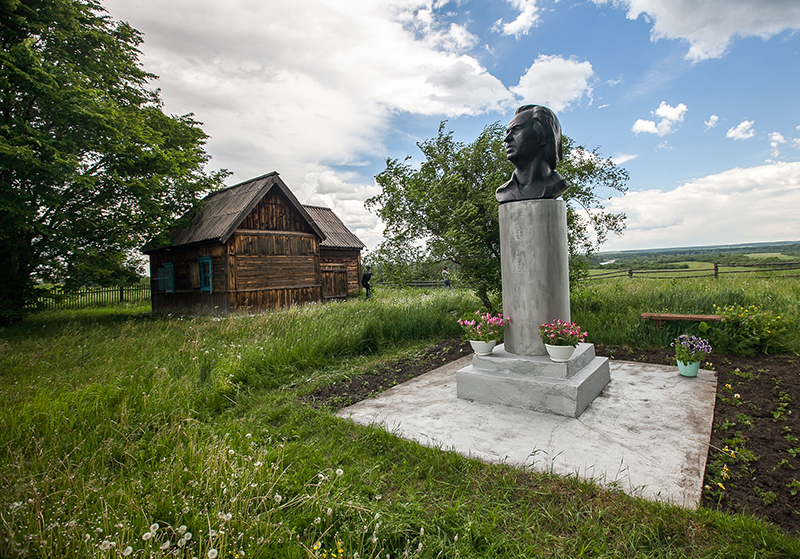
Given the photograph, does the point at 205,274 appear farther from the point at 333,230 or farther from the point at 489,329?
the point at 489,329

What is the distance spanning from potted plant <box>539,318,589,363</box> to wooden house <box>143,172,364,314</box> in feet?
36.0

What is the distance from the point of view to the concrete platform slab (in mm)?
2816

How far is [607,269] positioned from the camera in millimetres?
23234

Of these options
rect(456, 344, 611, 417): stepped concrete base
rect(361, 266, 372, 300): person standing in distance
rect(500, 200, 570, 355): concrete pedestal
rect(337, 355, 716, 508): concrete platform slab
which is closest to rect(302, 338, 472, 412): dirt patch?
rect(337, 355, 716, 508): concrete platform slab

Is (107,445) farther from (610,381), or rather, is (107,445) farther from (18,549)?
(610,381)

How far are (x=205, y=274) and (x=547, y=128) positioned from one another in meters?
12.6

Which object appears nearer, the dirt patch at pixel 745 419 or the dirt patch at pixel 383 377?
the dirt patch at pixel 745 419

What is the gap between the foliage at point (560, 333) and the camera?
4125 millimetres

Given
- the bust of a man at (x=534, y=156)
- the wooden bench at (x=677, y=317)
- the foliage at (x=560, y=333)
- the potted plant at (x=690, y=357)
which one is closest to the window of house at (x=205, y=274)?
the bust of a man at (x=534, y=156)

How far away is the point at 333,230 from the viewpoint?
66.7ft

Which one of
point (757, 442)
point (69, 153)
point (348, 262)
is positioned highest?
point (69, 153)

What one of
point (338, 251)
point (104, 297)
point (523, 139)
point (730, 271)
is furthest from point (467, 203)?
point (104, 297)

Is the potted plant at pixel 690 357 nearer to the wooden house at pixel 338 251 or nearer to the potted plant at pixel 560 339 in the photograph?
the potted plant at pixel 560 339

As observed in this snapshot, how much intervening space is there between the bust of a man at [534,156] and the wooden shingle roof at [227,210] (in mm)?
10326
